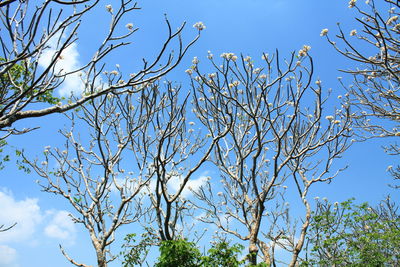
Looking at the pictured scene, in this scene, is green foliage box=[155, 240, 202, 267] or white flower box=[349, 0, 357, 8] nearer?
white flower box=[349, 0, 357, 8]

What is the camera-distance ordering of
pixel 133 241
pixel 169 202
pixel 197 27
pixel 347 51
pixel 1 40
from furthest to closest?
1. pixel 133 241
2. pixel 169 202
3. pixel 197 27
4. pixel 347 51
5. pixel 1 40

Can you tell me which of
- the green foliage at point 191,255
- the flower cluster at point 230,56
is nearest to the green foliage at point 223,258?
the green foliage at point 191,255

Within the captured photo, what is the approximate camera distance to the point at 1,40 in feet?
10.2

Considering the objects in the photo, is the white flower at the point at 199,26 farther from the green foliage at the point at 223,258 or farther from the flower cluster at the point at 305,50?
the green foliage at the point at 223,258

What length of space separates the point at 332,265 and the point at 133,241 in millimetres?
5554

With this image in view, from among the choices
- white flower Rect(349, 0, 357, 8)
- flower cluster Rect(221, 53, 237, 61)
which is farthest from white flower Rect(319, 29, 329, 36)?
flower cluster Rect(221, 53, 237, 61)

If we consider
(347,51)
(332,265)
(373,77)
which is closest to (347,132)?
(373,77)

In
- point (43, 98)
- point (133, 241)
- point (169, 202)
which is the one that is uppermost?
point (43, 98)

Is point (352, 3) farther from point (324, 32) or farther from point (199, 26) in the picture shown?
point (199, 26)

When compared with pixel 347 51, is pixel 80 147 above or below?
above

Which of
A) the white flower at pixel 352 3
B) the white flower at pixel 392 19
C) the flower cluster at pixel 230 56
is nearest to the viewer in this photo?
the white flower at pixel 352 3

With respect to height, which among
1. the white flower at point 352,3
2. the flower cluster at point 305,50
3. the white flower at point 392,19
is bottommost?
the white flower at point 352,3

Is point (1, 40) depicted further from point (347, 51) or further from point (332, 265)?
point (332, 265)

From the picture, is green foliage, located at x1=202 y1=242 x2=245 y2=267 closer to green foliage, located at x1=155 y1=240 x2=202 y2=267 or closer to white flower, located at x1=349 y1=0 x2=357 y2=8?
green foliage, located at x1=155 y1=240 x2=202 y2=267
